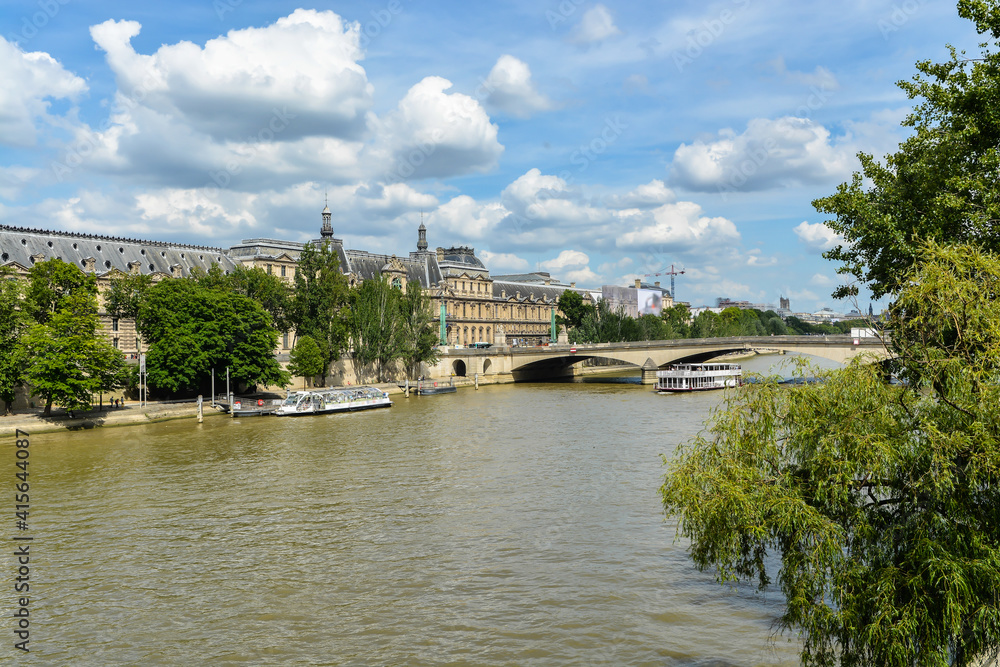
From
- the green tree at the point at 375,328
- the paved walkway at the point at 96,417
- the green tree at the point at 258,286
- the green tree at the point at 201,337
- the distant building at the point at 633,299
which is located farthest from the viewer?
the distant building at the point at 633,299

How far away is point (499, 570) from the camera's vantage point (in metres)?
20.8

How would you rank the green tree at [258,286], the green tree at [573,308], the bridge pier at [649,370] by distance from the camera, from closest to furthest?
the green tree at [258,286] → the bridge pier at [649,370] → the green tree at [573,308]

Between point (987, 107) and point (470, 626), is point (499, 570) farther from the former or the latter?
point (987, 107)

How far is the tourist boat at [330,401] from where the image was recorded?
58.5 metres

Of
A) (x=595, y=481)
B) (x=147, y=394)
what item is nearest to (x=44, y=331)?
(x=147, y=394)

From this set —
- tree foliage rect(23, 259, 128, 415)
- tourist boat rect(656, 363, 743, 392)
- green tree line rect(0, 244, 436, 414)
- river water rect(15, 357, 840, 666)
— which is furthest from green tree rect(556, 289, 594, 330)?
river water rect(15, 357, 840, 666)

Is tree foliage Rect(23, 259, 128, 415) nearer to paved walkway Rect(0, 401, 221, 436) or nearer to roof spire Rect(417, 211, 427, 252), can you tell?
paved walkway Rect(0, 401, 221, 436)

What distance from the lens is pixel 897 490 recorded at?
10.6 metres

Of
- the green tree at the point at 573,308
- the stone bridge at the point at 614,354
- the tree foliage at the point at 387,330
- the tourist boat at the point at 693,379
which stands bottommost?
the tourist boat at the point at 693,379

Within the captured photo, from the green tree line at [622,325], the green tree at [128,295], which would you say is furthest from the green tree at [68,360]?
the green tree line at [622,325]

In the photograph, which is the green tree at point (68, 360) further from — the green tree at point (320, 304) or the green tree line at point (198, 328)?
the green tree at point (320, 304)

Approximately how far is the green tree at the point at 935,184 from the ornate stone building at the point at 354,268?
6511cm

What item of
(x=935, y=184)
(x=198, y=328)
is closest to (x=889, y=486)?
(x=935, y=184)

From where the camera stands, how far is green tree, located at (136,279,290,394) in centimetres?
5806
